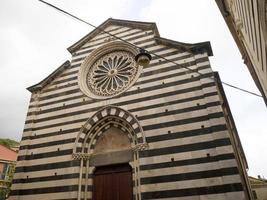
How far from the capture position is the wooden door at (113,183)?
8.91 metres

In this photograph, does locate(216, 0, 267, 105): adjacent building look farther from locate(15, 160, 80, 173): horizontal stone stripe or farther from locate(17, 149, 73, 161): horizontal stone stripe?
locate(17, 149, 73, 161): horizontal stone stripe

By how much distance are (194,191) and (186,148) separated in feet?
4.66

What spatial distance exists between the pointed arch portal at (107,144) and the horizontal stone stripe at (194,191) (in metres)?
0.89

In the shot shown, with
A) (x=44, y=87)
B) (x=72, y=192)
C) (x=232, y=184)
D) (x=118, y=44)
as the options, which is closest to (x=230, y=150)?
(x=232, y=184)

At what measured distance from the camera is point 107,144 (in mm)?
10117

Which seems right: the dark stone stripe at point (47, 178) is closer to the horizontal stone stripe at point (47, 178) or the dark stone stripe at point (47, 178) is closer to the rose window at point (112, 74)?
the horizontal stone stripe at point (47, 178)

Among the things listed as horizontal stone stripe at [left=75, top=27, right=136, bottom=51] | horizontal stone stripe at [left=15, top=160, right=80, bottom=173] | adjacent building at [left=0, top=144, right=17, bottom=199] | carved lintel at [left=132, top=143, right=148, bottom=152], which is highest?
horizontal stone stripe at [left=75, top=27, right=136, bottom=51]

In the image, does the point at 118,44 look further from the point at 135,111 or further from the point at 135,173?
the point at 135,173

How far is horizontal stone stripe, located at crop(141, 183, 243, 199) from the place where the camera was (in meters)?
7.14

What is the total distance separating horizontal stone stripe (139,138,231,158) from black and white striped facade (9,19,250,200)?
0.10 feet

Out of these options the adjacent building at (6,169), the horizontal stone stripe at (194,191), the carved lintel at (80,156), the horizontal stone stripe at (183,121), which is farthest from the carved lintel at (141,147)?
the adjacent building at (6,169)

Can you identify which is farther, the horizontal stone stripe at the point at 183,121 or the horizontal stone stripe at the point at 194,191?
the horizontal stone stripe at the point at 183,121

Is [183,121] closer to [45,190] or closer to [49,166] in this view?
[49,166]

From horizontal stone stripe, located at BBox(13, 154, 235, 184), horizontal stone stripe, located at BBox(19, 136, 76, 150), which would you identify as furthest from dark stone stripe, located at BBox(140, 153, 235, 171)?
horizontal stone stripe, located at BBox(19, 136, 76, 150)
